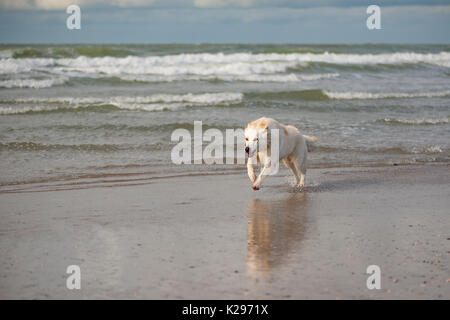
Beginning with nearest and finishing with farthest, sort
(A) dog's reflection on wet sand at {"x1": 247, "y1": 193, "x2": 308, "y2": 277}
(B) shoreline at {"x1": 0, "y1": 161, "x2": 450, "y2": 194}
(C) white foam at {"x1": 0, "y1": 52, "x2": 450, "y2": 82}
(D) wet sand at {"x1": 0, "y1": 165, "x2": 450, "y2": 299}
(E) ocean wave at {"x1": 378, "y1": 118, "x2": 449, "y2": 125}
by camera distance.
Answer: (D) wet sand at {"x1": 0, "y1": 165, "x2": 450, "y2": 299}, (A) dog's reflection on wet sand at {"x1": 247, "y1": 193, "x2": 308, "y2": 277}, (B) shoreline at {"x1": 0, "y1": 161, "x2": 450, "y2": 194}, (E) ocean wave at {"x1": 378, "y1": 118, "x2": 449, "y2": 125}, (C) white foam at {"x1": 0, "y1": 52, "x2": 450, "y2": 82}

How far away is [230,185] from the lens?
8.70 m

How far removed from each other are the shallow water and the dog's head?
227 cm

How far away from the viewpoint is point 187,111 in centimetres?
1681

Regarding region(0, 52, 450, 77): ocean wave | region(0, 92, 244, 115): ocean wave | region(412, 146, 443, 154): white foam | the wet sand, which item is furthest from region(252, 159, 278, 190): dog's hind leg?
region(0, 52, 450, 77): ocean wave

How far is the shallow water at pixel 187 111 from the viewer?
35.9 ft

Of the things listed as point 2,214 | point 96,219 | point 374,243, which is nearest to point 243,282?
point 374,243

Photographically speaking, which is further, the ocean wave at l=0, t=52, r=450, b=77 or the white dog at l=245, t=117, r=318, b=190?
the ocean wave at l=0, t=52, r=450, b=77

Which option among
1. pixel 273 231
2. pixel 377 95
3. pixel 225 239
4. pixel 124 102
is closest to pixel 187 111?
pixel 124 102

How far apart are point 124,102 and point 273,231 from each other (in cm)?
1261

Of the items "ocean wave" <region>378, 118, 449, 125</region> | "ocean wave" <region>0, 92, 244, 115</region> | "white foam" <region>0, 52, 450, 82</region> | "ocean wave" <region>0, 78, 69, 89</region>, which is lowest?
"ocean wave" <region>378, 118, 449, 125</region>

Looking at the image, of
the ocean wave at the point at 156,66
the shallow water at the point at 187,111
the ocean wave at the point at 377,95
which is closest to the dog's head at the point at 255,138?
the shallow water at the point at 187,111

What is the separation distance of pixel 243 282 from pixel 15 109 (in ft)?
44.1

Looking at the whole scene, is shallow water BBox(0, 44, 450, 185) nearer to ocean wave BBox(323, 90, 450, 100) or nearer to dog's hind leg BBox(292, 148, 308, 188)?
ocean wave BBox(323, 90, 450, 100)

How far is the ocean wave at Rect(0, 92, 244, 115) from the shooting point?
16.7 meters
